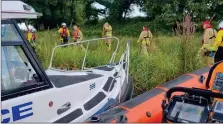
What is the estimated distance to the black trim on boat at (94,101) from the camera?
423 centimetres

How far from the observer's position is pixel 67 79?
172 inches

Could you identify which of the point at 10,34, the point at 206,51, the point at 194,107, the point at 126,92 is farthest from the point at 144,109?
the point at 206,51

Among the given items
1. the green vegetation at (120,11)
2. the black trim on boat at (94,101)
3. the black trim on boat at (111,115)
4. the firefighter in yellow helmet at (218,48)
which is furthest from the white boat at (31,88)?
the green vegetation at (120,11)

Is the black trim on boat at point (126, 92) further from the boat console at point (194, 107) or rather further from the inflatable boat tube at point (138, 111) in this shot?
the boat console at point (194, 107)

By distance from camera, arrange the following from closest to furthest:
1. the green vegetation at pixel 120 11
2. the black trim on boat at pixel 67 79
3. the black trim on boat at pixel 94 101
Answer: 1. the black trim on boat at pixel 67 79
2. the black trim on boat at pixel 94 101
3. the green vegetation at pixel 120 11

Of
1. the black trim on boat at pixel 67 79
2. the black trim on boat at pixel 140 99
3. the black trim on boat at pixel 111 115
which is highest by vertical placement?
the black trim on boat at pixel 67 79

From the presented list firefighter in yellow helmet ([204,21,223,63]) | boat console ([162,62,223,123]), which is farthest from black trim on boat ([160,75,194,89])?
firefighter in yellow helmet ([204,21,223,63])

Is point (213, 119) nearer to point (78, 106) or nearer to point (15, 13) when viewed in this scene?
point (78, 106)

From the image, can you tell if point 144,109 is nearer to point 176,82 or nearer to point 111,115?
point 111,115

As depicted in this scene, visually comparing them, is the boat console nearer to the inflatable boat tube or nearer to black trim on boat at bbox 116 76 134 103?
the inflatable boat tube

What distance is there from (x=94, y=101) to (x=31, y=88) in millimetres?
1058

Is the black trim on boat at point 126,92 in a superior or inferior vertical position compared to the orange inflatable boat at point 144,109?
inferior

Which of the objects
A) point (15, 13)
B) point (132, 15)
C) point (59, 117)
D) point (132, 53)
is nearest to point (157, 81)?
point (132, 53)

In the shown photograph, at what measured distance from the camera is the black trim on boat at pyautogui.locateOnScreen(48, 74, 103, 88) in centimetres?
411
